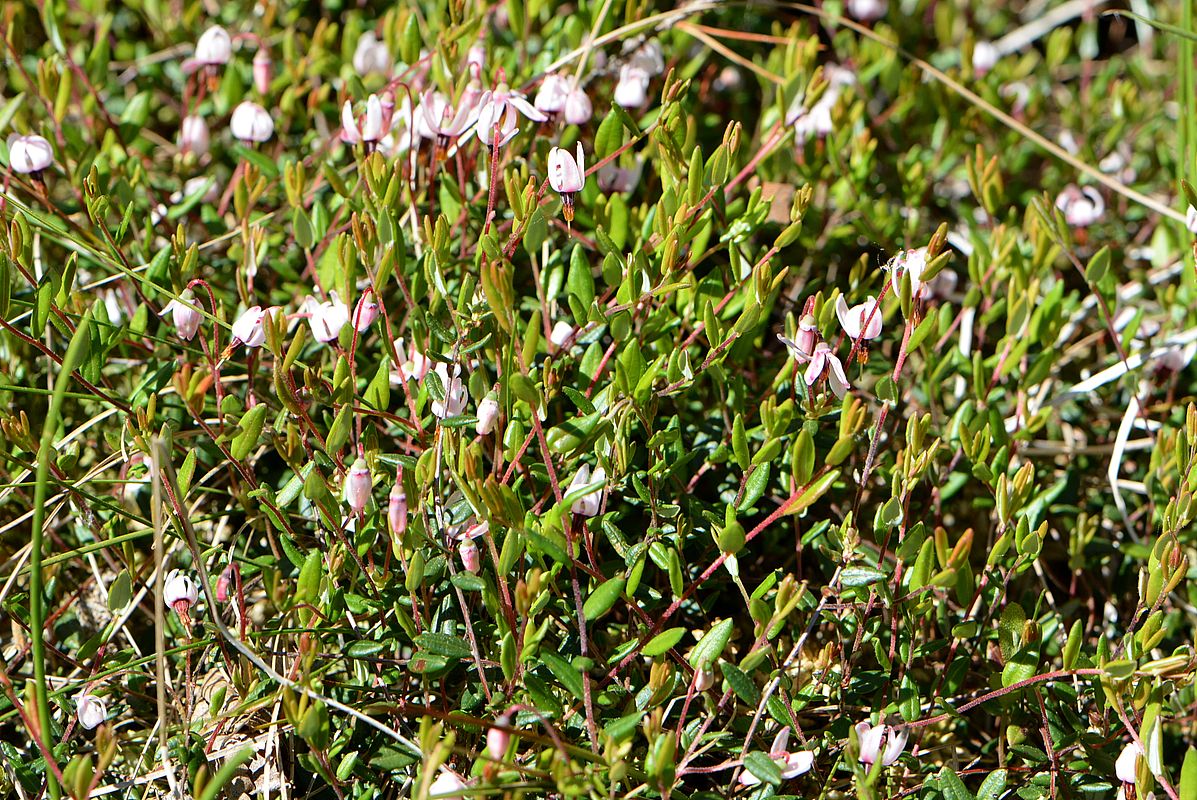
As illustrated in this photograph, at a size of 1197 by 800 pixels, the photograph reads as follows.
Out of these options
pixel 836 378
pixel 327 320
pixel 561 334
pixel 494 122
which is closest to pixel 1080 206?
pixel 836 378

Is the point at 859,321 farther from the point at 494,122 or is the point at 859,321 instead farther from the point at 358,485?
the point at 358,485

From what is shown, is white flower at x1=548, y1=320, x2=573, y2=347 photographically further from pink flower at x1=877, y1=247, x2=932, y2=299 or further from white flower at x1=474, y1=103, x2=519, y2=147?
pink flower at x1=877, y1=247, x2=932, y2=299

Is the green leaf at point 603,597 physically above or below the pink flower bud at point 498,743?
above

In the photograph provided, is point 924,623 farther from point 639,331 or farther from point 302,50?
point 302,50

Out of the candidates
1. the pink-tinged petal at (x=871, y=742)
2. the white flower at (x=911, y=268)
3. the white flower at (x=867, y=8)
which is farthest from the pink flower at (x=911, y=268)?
the white flower at (x=867, y=8)

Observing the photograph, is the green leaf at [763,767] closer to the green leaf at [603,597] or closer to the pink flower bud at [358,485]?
the green leaf at [603,597]

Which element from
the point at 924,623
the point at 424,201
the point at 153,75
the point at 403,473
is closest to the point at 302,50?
the point at 153,75

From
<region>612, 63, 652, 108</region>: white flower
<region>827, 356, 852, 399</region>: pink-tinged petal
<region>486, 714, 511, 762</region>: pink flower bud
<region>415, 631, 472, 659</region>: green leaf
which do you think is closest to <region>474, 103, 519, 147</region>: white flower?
<region>612, 63, 652, 108</region>: white flower
